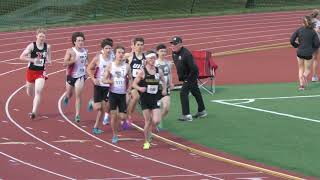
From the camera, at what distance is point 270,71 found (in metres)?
25.7

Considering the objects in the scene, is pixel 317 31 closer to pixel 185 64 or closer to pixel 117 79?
pixel 185 64

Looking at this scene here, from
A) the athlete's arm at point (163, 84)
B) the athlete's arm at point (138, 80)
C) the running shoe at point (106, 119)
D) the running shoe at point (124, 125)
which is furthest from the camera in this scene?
the running shoe at point (106, 119)

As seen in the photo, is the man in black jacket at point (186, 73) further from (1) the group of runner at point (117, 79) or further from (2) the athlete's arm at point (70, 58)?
(2) the athlete's arm at point (70, 58)

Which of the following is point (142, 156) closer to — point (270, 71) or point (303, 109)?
point (303, 109)

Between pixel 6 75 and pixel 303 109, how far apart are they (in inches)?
380

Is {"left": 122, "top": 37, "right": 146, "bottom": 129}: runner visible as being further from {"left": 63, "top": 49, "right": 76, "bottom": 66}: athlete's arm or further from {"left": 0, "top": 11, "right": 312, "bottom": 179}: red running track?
{"left": 63, "top": 49, "right": 76, "bottom": 66}: athlete's arm

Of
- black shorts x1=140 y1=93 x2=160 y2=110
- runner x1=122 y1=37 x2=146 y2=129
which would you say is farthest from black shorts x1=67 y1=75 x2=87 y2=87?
black shorts x1=140 y1=93 x2=160 y2=110

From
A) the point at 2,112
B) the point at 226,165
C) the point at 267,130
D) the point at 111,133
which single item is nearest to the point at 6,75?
the point at 2,112

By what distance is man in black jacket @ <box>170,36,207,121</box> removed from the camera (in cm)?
1723

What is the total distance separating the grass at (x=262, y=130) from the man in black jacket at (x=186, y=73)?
0.25 metres

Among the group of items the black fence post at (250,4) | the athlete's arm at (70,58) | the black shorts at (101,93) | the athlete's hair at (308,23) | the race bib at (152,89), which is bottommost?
the black fence post at (250,4)

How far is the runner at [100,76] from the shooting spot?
16281 millimetres

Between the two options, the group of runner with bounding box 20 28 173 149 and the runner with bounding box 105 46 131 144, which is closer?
the group of runner with bounding box 20 28 173 149

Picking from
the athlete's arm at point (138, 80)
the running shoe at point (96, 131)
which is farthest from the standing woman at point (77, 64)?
the athlete's arm at point (138, 80)
